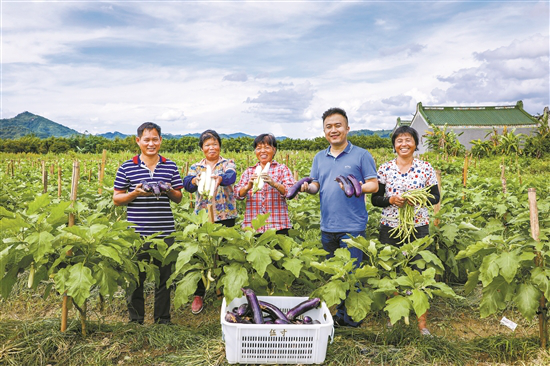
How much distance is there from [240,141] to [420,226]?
24.6 m

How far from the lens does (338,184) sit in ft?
11.4

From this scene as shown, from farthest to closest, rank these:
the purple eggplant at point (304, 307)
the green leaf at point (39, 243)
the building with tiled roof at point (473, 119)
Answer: the building with tiled roof at point (473, 119)
the purple eggplant at point (304, 307)
the green leaf at point (39, 243)

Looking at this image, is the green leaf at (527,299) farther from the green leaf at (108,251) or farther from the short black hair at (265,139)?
the green leaf at (108,251)

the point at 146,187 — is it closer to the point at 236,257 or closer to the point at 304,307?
the point at 236,257

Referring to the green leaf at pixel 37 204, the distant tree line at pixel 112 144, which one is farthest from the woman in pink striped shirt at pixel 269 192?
the distant tree line at pixel 112 144

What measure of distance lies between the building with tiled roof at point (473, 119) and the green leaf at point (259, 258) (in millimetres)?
30878

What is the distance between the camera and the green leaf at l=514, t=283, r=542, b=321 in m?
2.90

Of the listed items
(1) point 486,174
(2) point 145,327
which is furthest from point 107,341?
(1) point 486,174

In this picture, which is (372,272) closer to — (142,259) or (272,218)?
(272,218)

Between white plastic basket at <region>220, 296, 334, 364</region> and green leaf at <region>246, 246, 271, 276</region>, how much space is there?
0.36 metres

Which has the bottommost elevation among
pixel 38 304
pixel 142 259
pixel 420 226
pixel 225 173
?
pixel 38 304

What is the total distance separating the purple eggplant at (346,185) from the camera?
328cm

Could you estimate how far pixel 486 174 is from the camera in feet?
50.9

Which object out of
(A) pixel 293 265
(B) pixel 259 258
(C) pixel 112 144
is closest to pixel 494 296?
(A) pixel 293 265
